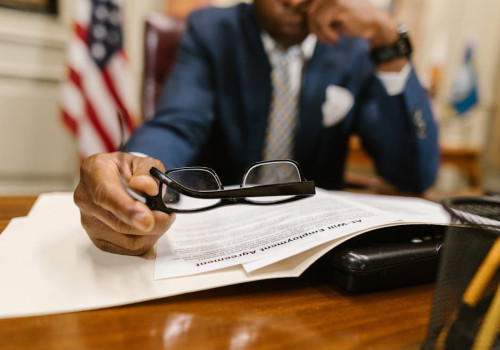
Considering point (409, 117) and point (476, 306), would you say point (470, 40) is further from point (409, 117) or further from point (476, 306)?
point (476, 306)

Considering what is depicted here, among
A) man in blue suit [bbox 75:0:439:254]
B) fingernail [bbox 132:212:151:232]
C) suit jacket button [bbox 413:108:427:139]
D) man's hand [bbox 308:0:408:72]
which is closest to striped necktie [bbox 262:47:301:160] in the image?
man in blue suit [bbox 75:0:439:254]

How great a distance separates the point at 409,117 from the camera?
0.84m

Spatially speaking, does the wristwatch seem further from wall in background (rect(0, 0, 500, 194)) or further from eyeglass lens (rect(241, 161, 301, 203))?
wall in background (rect(0, 0, 500, 194))

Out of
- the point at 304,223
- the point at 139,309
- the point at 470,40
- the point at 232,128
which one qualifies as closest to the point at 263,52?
the point at 232,128

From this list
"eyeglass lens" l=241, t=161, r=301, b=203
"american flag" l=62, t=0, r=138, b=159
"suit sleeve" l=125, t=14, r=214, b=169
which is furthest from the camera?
"american flag" l=62, t=0, r=138, b=159

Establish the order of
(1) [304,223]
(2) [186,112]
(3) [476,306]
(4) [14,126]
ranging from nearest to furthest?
1. (3) [476,306]
2. (1) [304,223]
3. (2) [186,112]
4. (4) [14,126]

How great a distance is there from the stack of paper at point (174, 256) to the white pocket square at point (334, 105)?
0.54 meters

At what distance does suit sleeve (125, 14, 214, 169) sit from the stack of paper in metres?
0.22

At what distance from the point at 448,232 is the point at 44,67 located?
2018 millimetres

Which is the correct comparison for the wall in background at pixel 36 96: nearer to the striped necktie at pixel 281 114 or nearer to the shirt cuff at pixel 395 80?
the striped necktie at pixel 281 114

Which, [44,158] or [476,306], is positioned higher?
[476,306]

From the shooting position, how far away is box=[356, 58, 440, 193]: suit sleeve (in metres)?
0.85

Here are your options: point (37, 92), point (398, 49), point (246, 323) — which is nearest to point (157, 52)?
point (398, 49)

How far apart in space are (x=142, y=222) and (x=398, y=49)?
2.55 ft
